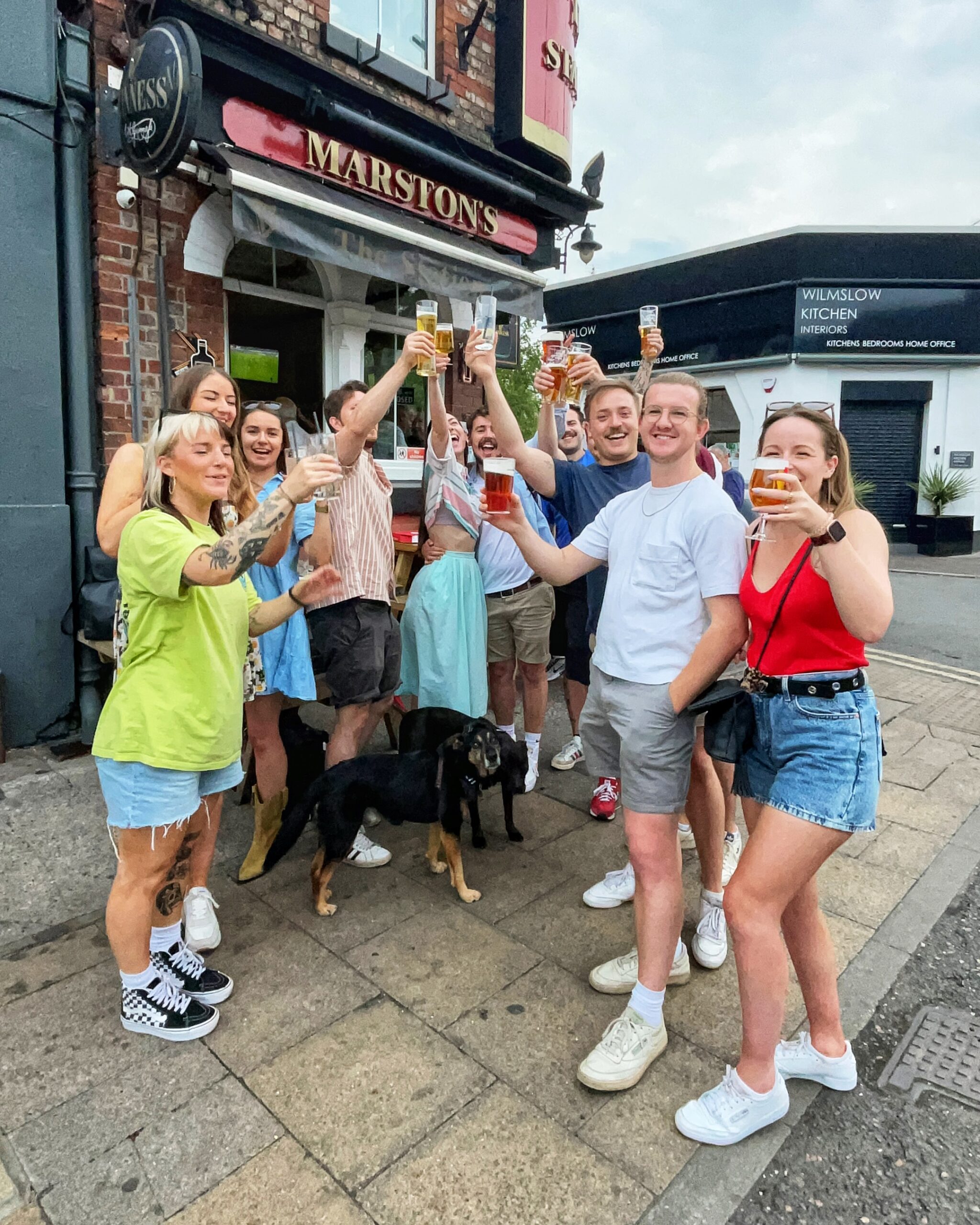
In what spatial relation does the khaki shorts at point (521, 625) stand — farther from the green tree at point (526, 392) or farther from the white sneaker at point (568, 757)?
the green tree at point (526, 392)

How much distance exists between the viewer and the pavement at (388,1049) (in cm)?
193

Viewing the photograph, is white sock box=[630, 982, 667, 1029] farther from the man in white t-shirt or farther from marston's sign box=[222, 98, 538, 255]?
marston's sign box=[222, 98, 538, 255]

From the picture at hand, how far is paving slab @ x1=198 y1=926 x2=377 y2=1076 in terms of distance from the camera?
7.90 ft

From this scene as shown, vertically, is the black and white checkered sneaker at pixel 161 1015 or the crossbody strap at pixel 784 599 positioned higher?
the crossbody strap at pixel 784 599

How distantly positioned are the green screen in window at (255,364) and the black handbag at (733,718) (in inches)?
198

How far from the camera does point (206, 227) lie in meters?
5.15

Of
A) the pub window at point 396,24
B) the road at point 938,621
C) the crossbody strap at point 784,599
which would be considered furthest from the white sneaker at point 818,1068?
the pub window at point 396,24

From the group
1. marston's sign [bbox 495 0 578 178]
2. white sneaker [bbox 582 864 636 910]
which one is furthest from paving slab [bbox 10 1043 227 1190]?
marston's sign [bbox 495 0 578 178]

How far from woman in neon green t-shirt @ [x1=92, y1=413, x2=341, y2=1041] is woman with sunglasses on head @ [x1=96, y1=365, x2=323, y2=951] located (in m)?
0.16

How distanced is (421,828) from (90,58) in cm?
483

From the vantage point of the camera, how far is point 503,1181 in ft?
6.42

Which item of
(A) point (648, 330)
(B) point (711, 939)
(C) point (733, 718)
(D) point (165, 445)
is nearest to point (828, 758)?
(C) point (733, 718)

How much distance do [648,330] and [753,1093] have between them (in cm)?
327

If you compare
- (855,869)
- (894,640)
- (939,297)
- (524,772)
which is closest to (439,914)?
(524,772)
